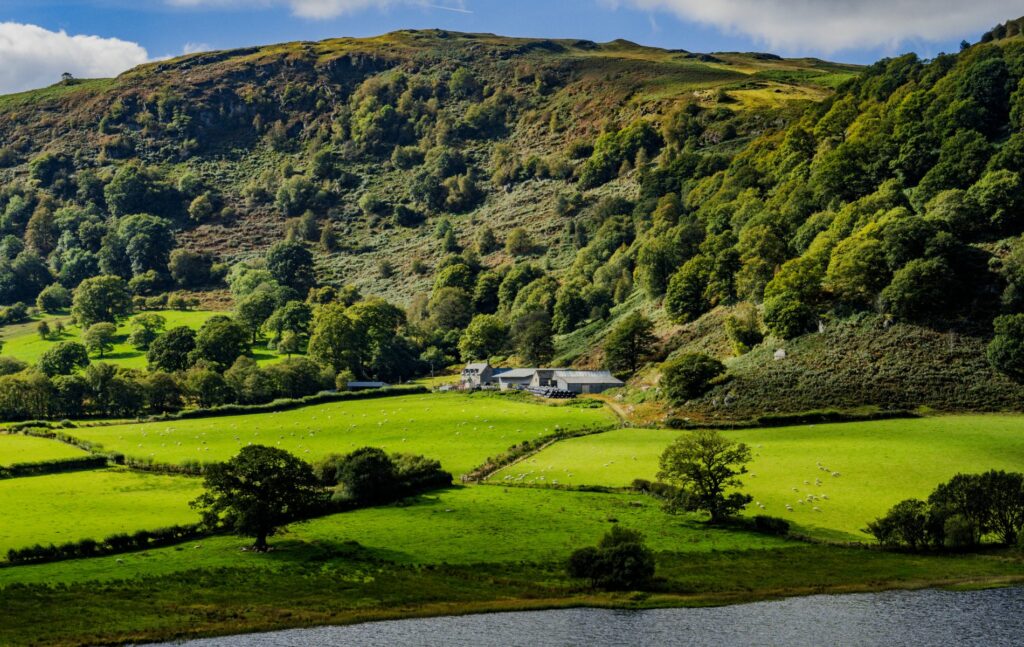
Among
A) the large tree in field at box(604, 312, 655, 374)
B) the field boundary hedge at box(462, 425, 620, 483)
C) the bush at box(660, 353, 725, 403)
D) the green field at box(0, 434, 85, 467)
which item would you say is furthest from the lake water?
the large tree in field at box(604, 312, 655, 374)

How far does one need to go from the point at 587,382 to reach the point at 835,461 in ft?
174

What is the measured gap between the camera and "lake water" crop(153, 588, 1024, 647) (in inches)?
2143

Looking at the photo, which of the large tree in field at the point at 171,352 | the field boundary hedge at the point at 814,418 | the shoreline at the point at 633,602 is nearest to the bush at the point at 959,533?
the shoreline at the point at 633,602

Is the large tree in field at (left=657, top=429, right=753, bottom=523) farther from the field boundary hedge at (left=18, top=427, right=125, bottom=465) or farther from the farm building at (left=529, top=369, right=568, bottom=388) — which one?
the farm building at (left=529, top=369, right=568, bottom=388)

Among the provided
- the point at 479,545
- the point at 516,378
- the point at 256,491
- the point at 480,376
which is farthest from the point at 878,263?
the point at 256,491

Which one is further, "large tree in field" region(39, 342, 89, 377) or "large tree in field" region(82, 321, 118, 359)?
"large tree in field" region(82, 321, 118, 359)

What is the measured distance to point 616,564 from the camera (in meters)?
62.9

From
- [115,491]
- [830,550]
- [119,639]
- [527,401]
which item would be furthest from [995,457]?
[115,491]

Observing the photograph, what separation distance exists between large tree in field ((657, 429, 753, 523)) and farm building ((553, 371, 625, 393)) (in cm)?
5804

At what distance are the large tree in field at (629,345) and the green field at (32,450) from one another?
74126 mm

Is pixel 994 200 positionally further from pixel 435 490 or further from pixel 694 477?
pixel 435 490

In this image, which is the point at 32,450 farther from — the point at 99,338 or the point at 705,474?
the point at 99,338

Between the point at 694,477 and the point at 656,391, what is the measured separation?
147ft

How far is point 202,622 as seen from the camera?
181ft
